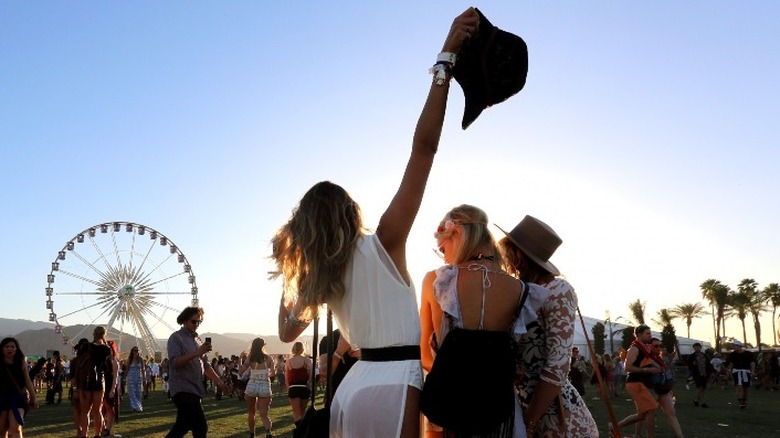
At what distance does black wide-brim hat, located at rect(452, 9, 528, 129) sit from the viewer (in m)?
2.51

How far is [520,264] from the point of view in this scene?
11.9 feet

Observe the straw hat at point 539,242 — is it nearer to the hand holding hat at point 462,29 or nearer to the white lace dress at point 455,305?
the white lace dress at point 455,305

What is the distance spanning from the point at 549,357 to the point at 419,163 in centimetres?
140

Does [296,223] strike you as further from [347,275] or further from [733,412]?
[733,412]

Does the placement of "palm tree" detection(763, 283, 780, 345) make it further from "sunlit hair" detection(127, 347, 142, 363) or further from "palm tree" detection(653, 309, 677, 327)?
"sunlit hair" detection(127, 347, 142, 363)

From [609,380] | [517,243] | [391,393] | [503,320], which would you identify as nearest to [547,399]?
[503,320]

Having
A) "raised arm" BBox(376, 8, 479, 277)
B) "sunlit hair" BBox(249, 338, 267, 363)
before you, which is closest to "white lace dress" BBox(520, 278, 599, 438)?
"raised arm" BBox(376, 8, 479, 277)

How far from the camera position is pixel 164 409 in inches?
808

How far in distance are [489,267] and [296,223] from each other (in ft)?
2.94

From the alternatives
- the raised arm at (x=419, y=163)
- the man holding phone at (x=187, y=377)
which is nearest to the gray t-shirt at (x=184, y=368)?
the man holding phone at (x=187, y=377)

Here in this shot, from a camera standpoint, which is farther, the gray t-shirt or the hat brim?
the gray t-shirt

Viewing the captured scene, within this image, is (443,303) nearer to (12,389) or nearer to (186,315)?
(186,315)

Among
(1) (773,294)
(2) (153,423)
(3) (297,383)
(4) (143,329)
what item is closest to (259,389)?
(3) (297,383)

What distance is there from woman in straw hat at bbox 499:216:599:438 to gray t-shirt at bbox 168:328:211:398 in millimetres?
5403
